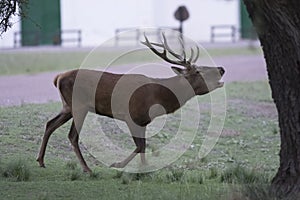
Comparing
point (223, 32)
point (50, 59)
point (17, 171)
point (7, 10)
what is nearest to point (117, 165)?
point (17, 171)

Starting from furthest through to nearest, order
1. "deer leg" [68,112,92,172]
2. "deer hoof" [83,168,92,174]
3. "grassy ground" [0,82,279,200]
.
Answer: "deer leg" [68,112,92,172]
"deer hoof" [83,168,92,174]
"grassy ground" [0,82,279,200]

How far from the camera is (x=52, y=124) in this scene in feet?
40.4

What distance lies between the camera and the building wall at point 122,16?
4850 centimetres

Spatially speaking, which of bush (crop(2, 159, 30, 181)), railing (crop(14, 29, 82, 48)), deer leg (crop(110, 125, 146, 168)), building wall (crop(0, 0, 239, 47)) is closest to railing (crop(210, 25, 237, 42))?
building wall (crop(0, 0, 239, 47))

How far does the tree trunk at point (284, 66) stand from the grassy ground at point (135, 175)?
14.8 inches

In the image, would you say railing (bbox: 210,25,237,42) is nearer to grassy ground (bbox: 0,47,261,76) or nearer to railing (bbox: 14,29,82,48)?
railing (bbox: 14,29,82,48)

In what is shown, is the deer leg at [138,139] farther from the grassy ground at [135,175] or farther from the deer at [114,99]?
the grassy ground at [135,175]

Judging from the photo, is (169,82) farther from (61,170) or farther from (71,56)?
(71,56)

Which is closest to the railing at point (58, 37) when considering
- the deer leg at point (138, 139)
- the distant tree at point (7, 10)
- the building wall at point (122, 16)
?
the building wall at point (122, 16)

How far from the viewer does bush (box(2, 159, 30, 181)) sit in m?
11.2

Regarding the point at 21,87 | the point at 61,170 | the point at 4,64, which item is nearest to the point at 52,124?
the point at 61,170

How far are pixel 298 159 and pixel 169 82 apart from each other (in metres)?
3.65

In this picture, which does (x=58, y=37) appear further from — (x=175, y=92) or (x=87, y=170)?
(x=87, y=170)

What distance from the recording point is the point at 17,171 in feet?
37.4
